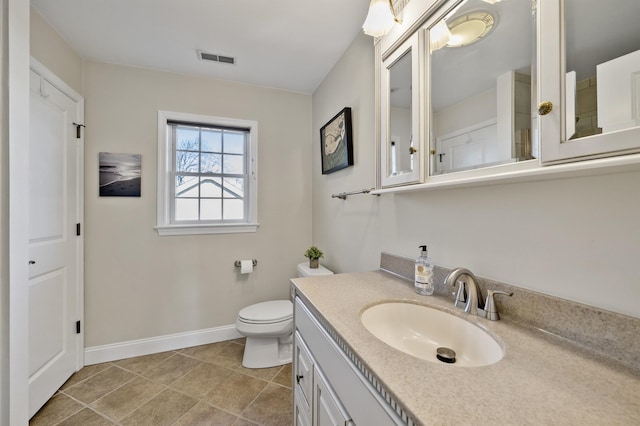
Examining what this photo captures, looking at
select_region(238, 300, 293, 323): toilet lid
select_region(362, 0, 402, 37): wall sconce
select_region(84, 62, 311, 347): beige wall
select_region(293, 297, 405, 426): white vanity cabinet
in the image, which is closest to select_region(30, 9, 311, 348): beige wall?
select_region(84, 62, 311, 347): beige wall

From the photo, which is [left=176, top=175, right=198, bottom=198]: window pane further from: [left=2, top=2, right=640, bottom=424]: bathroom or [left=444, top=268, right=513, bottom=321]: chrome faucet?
[left=444, top=268, right=513, bottom=321]: chrome faucet

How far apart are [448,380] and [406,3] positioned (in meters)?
1.45

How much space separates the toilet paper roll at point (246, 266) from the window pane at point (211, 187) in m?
0.68

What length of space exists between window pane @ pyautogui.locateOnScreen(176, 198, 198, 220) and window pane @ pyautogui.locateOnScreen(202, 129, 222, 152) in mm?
506

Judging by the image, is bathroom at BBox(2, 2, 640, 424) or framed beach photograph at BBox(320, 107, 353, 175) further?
framed beach photograph at BBox(320, 107, 353, 175)

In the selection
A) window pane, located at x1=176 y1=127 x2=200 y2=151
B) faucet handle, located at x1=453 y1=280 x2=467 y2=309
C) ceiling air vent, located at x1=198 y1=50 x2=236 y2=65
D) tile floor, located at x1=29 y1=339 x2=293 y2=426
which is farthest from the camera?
window pane, located at x1=176 y1=127 x2=200 y2=151

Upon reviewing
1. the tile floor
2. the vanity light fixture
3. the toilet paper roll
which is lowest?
the tile floor

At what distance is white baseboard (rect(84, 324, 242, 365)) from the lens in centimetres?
204

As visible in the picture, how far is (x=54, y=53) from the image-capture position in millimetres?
1686

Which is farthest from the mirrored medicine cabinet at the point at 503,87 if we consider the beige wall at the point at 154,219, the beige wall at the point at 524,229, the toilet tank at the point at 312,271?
the beige wall at the point at 154,219

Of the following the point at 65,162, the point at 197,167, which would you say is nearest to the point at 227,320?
the point at 197,167

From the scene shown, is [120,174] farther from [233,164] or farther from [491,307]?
[491,307]

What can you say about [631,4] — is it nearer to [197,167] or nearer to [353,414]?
[353,414]

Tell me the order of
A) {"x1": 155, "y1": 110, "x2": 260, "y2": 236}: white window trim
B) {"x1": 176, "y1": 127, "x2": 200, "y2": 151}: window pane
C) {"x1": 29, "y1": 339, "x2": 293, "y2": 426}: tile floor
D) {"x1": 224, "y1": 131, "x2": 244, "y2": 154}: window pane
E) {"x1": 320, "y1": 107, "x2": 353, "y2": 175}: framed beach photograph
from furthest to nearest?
{"x1": 224, "y1": 131, "x2": 244, "y2": 154}: window pane
{"x1": 176, "y1": 127, "x2": 200, "y2": 151}: window pane
{"x1": 155, "y1": 110, "x2": 260, "y2": 236}: white window trim
{"x1": 320, "y1": 107, "x2": 353, "y2": 175}: framed beach photograph
{"x1": 29, "y1": 339, "x2": 293, "y2": 426}: tile floor
